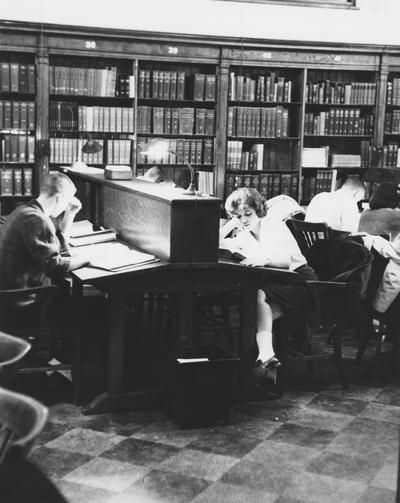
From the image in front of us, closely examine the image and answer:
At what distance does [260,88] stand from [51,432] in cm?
494

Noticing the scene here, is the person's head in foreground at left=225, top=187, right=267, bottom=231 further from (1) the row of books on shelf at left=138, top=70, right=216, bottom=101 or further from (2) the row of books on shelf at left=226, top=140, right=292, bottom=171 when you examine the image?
(2) the row of books on shelf at left=226, top=140, right=292, bottom=171

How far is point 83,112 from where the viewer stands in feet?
24.8

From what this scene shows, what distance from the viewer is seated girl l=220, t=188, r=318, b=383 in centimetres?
456

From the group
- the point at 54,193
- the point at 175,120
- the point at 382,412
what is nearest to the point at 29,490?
the point at 54,193

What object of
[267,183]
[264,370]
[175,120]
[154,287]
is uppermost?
[175,120]

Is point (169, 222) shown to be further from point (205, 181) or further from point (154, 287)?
point (205, 181)

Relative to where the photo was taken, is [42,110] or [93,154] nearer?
[42,110]

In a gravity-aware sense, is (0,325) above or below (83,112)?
below

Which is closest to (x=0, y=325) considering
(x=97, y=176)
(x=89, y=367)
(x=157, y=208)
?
(x=89, y=367)

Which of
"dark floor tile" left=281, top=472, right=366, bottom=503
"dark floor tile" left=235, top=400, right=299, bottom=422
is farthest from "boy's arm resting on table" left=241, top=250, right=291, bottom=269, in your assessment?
"dark floor tile" left=281, top=472, right=366, bottom=503

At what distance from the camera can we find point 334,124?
834 cm

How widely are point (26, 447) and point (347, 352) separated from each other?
408 cm

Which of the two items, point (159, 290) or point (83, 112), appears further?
point (83, 112)

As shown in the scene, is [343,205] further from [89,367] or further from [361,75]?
[89,367]
